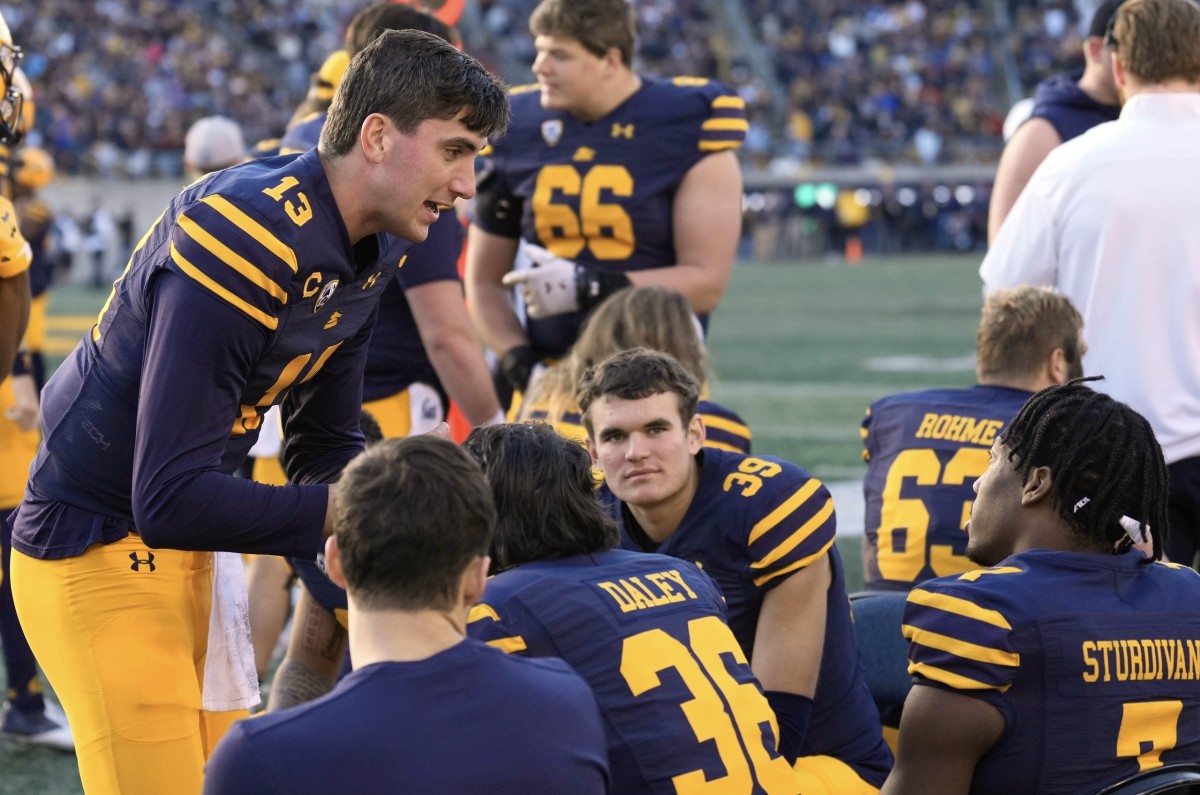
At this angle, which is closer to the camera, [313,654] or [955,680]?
[955,680]

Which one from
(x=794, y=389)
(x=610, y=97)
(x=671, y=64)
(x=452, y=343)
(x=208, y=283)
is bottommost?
(x=794, y=389)

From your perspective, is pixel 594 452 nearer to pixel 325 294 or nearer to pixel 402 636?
pixel 325 294

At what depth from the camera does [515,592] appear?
2312mm

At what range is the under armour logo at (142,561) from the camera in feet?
8.14

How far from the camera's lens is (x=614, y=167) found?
4477 mm

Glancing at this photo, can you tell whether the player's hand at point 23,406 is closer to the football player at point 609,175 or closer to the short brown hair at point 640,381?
the football player at point 609,175

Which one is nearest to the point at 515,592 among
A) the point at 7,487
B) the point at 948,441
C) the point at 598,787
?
the point at 598,787

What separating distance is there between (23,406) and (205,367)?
250cm

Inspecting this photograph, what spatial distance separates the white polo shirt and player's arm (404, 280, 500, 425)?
1.44 metres

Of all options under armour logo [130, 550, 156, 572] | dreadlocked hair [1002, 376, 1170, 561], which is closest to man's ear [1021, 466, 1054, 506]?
dreadlocked hair [1002, 376, 1170, 561]

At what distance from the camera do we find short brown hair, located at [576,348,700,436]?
3072 millimetres

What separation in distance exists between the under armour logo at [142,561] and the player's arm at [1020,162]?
270 centimetres

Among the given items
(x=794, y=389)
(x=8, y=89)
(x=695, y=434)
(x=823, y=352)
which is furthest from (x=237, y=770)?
(x=823, y=352)

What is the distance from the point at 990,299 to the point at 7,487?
275cm
